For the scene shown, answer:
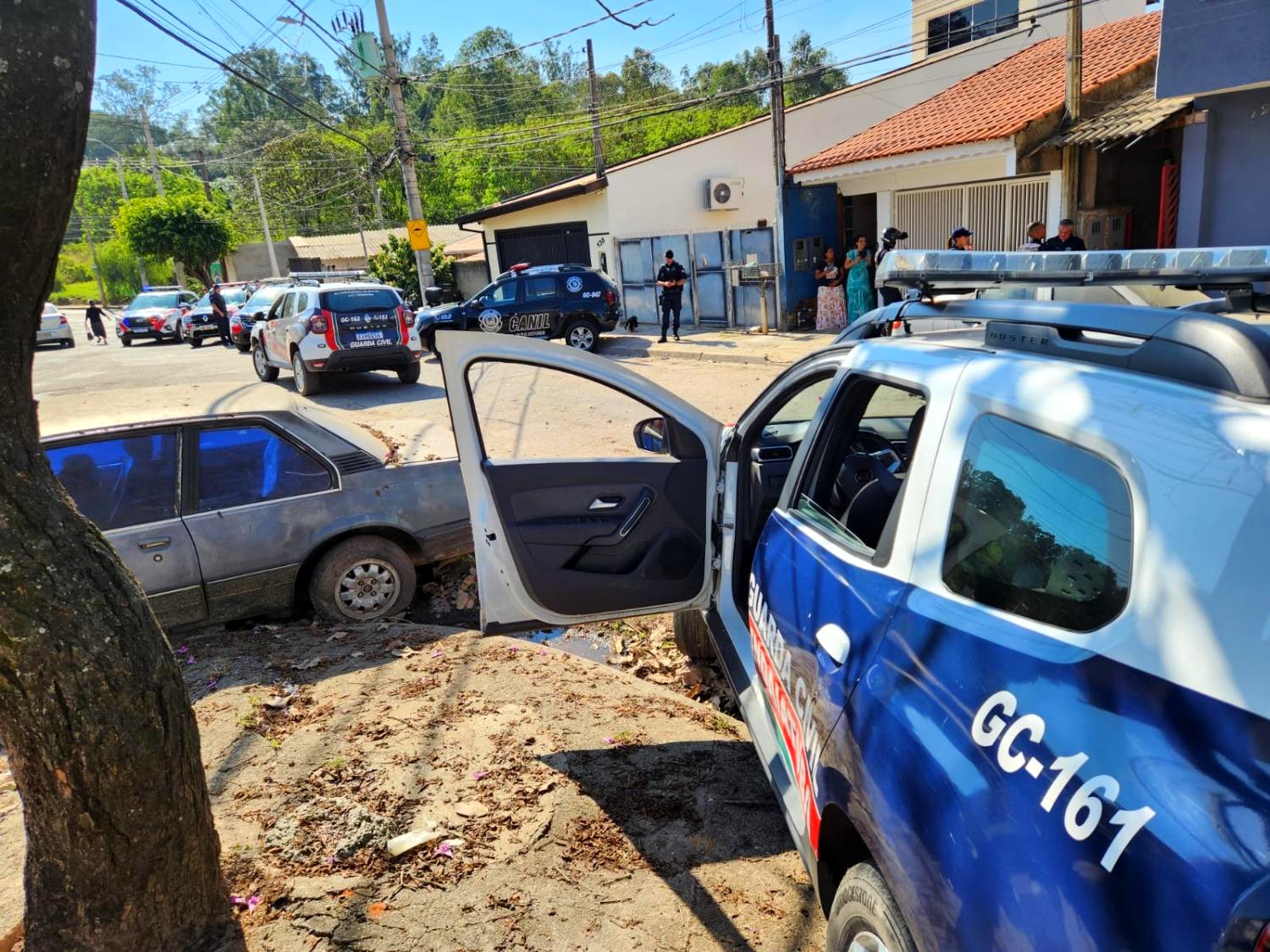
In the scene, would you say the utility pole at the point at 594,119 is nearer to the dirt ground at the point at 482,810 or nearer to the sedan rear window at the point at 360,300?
the sedan rear window at the point at 360,300

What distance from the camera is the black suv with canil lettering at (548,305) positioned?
17.0 m

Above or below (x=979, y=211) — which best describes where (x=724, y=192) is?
above

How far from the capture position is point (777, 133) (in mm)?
16688

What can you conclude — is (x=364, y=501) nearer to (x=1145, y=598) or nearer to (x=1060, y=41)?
(x=1145, y=598)

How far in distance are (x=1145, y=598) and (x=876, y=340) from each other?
1.38 meters

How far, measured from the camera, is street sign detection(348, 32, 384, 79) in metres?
19.3

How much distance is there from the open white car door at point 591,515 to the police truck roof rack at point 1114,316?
1.10 metres

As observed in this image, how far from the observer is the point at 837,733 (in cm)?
196

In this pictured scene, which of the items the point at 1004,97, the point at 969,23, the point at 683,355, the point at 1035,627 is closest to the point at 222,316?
the point at 683,355

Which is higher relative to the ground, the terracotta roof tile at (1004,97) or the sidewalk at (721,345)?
the terracotta roof tile at (1004,97)

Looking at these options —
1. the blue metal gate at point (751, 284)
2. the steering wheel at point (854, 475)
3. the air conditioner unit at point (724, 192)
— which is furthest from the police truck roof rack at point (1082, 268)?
the air conditioner unit at point (724, 192)

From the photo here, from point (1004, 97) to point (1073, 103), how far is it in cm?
245

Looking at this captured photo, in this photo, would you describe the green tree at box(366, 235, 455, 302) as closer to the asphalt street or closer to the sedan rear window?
the asphalt street

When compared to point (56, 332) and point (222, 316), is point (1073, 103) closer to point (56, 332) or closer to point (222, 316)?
point (222, 316)
